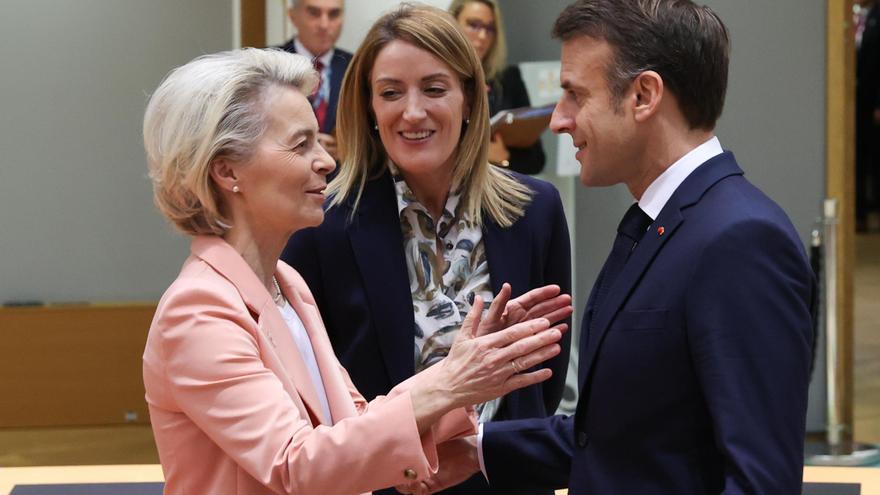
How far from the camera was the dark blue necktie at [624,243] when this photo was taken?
190 cm

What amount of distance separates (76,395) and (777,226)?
4.53 meters

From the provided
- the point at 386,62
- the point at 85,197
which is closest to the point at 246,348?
the point at 386,62

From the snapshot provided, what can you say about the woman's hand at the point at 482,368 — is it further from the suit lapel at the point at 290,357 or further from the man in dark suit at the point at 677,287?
the suit lapel at the point at 290,357

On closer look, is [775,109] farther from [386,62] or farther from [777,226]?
[777,226]

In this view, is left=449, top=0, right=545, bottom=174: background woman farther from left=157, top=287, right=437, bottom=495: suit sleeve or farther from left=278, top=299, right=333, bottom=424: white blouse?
left=157, top=287, right=437, bottom=495: suit sleeve

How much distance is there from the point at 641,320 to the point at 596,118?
0.32 metres

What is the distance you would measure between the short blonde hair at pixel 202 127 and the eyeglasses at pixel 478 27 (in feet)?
11.0

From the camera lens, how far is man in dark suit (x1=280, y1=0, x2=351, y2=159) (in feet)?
16.9

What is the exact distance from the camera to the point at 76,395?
5680 millimetres

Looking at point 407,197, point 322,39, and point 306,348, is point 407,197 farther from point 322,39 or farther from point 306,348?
point 322,39

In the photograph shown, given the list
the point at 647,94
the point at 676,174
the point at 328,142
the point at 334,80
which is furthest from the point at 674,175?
the point at 334,80

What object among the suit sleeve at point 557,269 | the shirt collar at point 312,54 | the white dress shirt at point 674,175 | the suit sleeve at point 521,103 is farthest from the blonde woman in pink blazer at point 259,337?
the suit sleeve at point 521,103

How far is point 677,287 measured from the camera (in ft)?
5.69

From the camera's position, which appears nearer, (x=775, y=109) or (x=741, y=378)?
(x=741, y=378)
